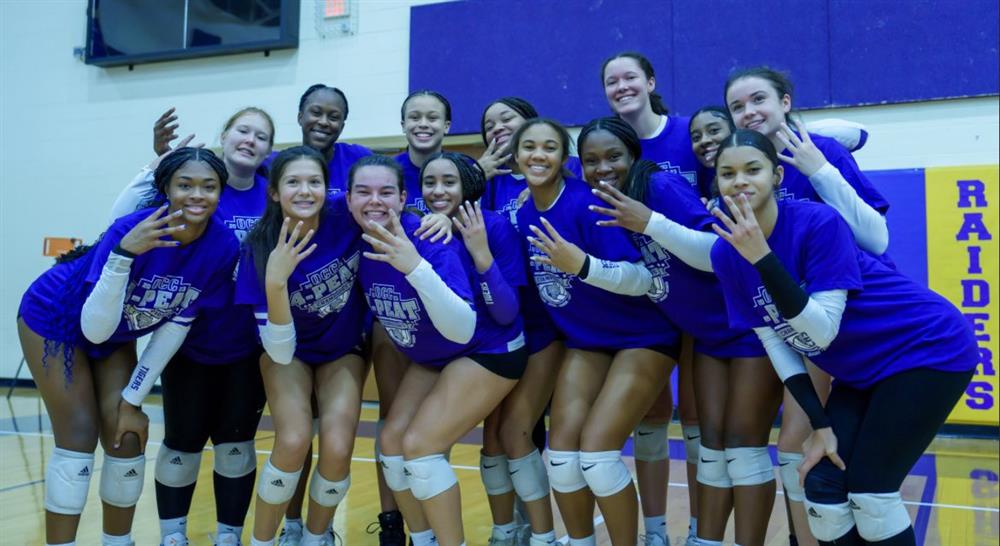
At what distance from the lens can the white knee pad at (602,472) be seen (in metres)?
2.64

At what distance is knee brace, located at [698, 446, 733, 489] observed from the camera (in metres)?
2.76

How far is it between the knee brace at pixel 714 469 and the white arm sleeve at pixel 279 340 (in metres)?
1.45

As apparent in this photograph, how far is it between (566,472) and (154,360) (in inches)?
57.5

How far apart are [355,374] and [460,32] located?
5311mm

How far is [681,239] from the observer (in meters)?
2.62

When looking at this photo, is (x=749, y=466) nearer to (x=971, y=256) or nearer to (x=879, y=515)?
(x=879, y=515)

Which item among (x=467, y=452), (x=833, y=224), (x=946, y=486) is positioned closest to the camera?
(x=833, y=224)

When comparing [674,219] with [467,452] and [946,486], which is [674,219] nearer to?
[946,486]

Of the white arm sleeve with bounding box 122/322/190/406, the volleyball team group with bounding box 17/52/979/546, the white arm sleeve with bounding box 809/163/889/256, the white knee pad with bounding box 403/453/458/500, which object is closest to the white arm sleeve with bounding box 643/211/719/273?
→ the volleyball team group with bounding box 17/52/979/546

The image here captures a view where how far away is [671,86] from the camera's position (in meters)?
6.88

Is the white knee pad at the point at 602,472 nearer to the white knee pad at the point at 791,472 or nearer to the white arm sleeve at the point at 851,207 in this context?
the white knee pad at the point at 791,472

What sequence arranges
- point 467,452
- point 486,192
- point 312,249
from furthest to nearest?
point 467,452 → point 486,192 → point 312,249

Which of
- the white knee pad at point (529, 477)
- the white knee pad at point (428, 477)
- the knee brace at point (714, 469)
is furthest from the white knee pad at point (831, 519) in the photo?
the white knee pad at point (428, 477)

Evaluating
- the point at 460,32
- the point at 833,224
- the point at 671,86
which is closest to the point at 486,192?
the point at 833,224
